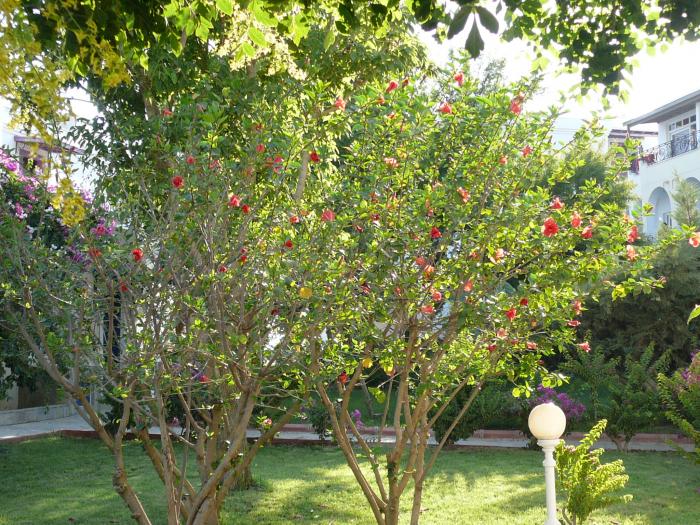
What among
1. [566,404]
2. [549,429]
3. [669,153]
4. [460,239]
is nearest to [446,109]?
[460,239]

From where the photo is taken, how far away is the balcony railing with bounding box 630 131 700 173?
960 inches

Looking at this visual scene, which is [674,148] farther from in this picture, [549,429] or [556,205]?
[549,429]

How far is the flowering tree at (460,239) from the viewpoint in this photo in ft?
17.6

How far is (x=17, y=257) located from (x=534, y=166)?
3677mm

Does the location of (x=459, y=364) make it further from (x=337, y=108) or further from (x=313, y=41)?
(x=313, y=41)

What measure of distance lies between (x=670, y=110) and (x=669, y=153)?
1.42 meters

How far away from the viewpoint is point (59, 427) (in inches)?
665

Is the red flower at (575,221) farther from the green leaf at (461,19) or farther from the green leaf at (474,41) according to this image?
the green leaf at (461,19)

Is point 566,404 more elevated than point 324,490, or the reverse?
point 566,404

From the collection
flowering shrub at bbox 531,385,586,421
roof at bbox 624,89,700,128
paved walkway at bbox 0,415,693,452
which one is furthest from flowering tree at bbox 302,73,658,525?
roof at bbox 624,89,700,128

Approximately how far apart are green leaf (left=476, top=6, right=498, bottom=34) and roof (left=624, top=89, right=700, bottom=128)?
75.4 feet

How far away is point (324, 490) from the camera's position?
1006 centimetres

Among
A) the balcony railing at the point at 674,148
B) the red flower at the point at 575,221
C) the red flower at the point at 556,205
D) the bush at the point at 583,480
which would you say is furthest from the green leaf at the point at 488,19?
the balcony railing at the point at 674,148

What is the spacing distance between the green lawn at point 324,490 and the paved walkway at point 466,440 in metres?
0.93
